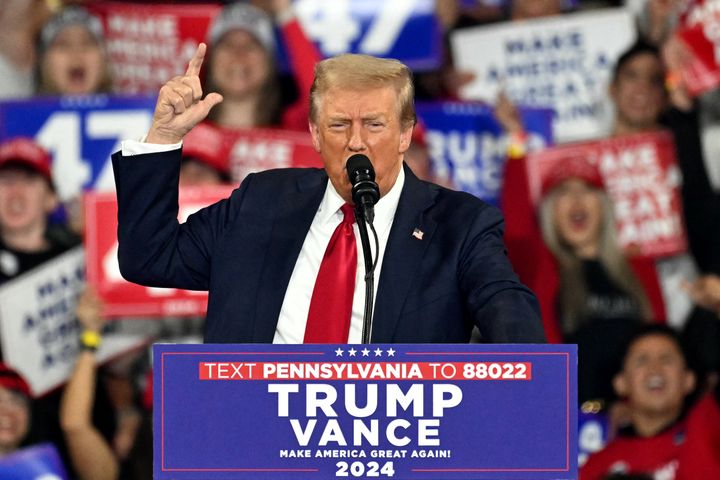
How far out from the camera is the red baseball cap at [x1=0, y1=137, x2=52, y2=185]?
5.71 m

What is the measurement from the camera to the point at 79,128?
5.87 meters

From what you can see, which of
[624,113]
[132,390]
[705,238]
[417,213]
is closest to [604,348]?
[705,238]

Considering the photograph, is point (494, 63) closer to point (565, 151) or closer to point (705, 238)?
point (565, 151)

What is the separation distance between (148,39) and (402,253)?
3865 millimetres

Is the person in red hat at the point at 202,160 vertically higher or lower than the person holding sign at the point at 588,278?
higher

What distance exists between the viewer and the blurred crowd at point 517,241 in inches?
208

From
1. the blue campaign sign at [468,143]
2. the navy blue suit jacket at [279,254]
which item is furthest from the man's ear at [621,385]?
the navy blue suit jacket at [279,254]

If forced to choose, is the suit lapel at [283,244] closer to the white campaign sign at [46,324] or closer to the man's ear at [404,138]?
the man's ear at [404,138]

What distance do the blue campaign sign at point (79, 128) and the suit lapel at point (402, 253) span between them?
10.5ft

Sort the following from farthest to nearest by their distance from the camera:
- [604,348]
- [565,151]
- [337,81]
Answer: [565,151] → [604,348] → [337,81]

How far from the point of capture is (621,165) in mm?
6117

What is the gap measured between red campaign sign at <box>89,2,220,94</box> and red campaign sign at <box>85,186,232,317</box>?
3.26 ft

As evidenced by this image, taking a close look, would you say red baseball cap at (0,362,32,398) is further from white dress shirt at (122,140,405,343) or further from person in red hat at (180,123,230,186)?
white dress shirt at (122,140,405,343)

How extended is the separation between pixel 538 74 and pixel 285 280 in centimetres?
398
